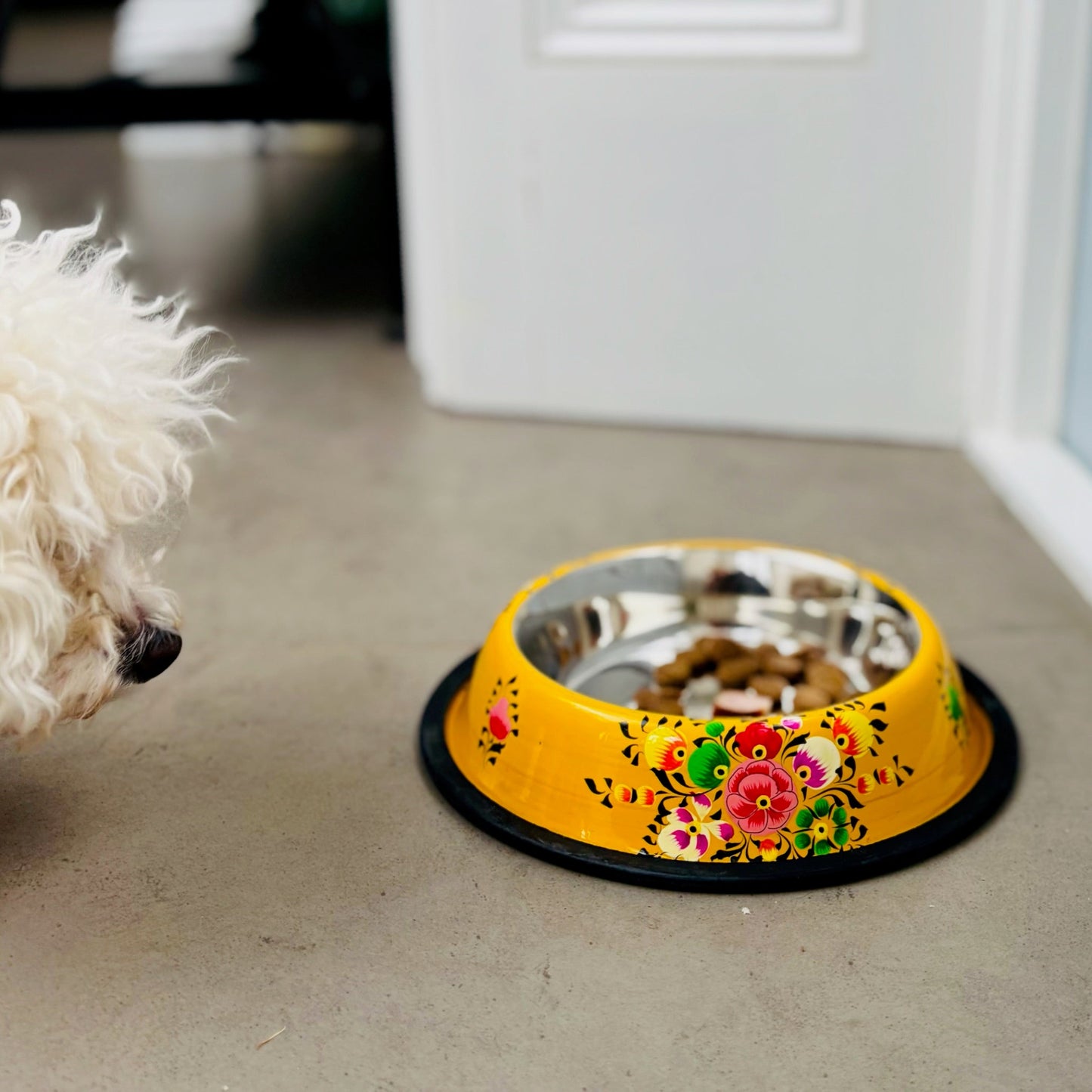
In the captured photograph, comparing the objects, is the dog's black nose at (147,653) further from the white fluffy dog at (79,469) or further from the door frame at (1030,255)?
the door frame at (1030,255)

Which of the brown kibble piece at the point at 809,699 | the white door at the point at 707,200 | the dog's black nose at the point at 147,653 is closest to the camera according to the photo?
the dog's black nose at the point at 147,653

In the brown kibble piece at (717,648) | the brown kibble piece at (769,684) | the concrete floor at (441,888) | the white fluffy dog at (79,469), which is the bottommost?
the concrete floor at (441,888)

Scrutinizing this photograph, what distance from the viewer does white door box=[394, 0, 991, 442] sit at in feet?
6.62

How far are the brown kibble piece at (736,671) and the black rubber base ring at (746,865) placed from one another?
263 millimetres

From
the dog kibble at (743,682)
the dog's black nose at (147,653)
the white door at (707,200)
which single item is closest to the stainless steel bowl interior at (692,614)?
the dog kibble at (743,682)

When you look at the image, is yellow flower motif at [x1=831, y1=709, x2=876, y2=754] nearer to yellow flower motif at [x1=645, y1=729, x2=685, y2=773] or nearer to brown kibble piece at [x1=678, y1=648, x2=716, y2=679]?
yellow flower motif at [x1=645, y1=729, x2=685, y2=773]

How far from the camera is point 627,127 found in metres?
2.12

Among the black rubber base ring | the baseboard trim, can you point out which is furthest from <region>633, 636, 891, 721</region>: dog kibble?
the baseboard trim

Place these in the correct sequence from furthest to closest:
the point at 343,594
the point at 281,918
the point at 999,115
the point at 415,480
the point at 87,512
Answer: the point at 415,480 → the point at 999,115 → the point at 343,594 → the point at 281,918 → the point at 87,512

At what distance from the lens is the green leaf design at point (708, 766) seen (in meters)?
1.12

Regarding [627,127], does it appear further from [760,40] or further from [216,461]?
[216,461]

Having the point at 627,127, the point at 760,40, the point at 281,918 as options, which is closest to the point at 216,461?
the point at 627,127

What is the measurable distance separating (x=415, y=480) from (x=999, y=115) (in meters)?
1.02

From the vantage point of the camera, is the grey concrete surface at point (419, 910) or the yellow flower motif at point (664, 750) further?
the yellow flower motif at point (664, 750)
